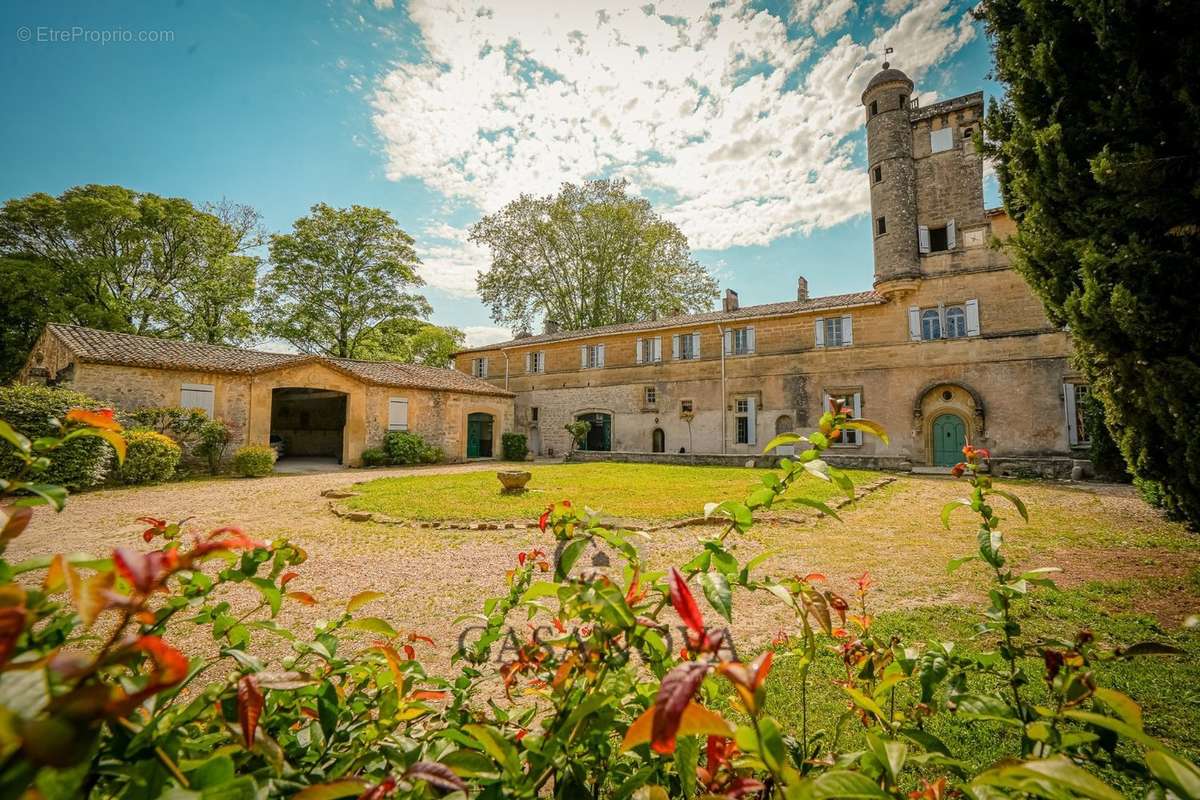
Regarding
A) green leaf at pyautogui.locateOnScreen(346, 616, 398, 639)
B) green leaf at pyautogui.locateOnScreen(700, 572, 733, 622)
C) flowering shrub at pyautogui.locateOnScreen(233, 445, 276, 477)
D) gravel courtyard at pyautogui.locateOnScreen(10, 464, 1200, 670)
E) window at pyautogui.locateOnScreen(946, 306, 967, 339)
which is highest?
window at pyautogui.locateOnScreen(946, 306, 967, 339)

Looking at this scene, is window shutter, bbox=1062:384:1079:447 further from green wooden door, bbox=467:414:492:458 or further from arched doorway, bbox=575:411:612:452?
green wooden door, bbox=467:414:492:458

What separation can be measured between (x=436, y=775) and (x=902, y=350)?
71.3 feet

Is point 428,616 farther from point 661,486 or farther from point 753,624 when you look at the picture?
point 661,486

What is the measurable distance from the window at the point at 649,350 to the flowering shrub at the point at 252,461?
52.0 feet

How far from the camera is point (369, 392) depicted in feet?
64.2

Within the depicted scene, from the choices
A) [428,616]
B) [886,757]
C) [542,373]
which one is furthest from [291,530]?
[542,373]

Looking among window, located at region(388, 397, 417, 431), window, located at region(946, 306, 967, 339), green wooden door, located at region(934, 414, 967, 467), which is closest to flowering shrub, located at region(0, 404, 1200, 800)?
window, located at region(388, 397, 417, 431)

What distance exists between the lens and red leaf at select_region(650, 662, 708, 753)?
0.66m

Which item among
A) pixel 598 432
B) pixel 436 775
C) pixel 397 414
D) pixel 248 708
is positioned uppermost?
pixel 397 414

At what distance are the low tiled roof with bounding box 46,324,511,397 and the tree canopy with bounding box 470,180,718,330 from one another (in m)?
12.7

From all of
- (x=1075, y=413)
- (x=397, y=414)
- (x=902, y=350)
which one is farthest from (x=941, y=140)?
(x=397, y=414)

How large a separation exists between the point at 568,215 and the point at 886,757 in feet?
109

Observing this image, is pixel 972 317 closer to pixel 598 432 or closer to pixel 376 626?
pixel 598 432

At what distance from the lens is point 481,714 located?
1.42 metres
